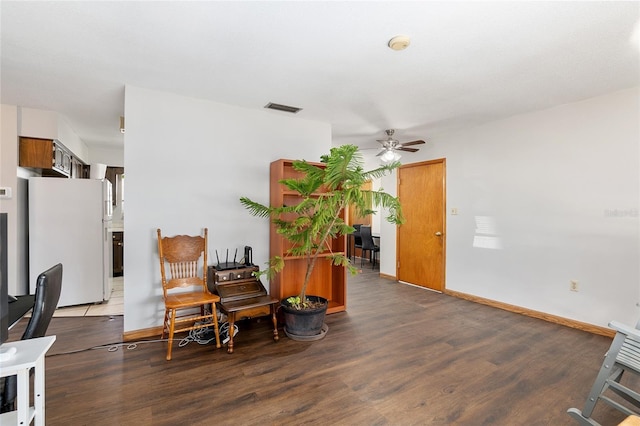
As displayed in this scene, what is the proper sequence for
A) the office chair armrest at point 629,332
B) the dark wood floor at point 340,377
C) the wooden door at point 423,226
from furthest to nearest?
1. the wooden door at point 423,226
2. the dark wood floor at point 340,377
3. the office chair armrest at point 629,332

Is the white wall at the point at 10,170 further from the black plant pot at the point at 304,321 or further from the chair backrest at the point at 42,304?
the black plant pot at the point at 304,321

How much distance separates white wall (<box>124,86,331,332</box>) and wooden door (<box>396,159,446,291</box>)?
8.17 ft

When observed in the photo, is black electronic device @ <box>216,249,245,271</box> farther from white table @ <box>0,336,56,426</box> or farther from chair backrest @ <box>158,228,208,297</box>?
white table @ <box>0,336,56,426</box>

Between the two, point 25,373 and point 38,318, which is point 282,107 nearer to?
point 38,318

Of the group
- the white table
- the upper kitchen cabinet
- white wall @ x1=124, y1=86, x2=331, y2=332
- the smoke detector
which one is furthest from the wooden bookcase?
the upper kitchen cabinet

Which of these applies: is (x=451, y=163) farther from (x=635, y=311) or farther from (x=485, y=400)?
(x=485, y=400)

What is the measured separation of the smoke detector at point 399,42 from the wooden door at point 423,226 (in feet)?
9.84

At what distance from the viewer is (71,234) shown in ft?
12.5

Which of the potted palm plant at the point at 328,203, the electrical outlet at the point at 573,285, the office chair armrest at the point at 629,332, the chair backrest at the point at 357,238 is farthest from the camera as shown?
the chair backrest at the point at 357,238

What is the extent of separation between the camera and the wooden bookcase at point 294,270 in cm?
346

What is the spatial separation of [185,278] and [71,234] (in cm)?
197

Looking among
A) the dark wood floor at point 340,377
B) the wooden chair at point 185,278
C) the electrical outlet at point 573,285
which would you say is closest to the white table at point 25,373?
the dark wood floor at point 340,377

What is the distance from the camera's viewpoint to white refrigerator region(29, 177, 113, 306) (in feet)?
12.0

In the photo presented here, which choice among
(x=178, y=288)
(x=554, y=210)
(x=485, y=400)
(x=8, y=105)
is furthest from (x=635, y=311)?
(x=8, y=105)
